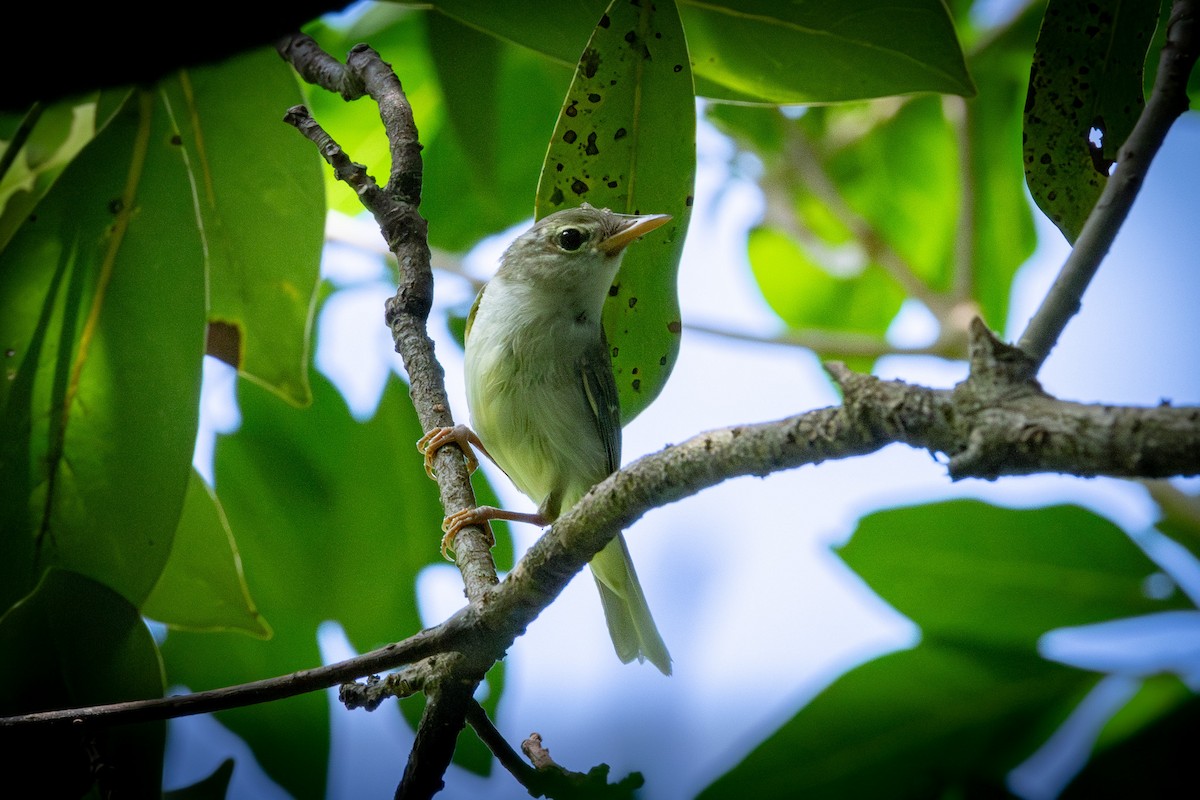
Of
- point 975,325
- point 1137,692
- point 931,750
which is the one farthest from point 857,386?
point 1137,692

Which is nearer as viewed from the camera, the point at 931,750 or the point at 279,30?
the point at 279,30

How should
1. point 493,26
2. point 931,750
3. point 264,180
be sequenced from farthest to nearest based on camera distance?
point 264,180, point 493,26, point 931,750

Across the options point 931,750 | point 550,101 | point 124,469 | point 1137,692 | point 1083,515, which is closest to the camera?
point 931,750

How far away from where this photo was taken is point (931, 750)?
1.36 meters

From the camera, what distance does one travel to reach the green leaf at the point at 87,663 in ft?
6.44

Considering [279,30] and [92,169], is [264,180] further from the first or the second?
[279,30]

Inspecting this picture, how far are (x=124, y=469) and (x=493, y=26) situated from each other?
4.55 ft

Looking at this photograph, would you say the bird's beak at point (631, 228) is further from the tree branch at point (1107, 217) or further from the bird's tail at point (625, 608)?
the tree branch at point (1107, 217)

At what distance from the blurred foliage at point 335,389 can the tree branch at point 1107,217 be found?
1.62 ft

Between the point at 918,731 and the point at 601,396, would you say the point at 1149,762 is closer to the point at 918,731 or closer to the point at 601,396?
the point at 918,731

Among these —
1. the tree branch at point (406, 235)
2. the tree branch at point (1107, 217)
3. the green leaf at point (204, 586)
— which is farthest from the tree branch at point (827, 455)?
the green leaf at point (204, 586)

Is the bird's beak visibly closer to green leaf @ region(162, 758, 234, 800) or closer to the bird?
the bird

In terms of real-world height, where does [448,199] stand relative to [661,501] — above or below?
above

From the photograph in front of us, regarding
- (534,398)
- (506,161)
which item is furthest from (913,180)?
(534,398)
